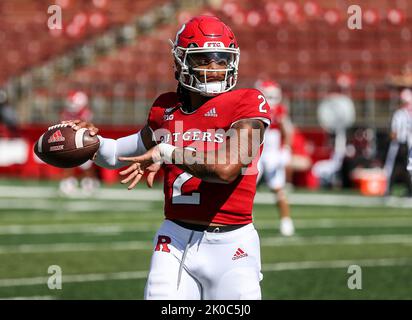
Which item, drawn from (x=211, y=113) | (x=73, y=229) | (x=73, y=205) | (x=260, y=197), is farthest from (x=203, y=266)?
(x=260, y=197)

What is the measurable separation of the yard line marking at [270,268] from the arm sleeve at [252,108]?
4087mm

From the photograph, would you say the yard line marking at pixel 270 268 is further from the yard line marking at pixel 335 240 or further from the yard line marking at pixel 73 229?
the yard line marking at pixel 73 229

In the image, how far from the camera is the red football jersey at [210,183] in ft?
15.1

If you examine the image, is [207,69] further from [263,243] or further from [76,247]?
[263,243]

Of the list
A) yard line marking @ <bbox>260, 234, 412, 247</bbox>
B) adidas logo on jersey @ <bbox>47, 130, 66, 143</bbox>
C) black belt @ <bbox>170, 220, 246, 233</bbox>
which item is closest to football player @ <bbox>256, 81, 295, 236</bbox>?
yard line marking @ <bbox>260, 234, 412, 247</bbox>

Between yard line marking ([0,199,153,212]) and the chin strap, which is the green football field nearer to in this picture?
yard line marking ([0,199,153,212])

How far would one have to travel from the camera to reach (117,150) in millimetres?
5074

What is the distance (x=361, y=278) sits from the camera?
8438 mm

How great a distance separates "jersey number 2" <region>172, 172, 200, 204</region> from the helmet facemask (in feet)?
1.32

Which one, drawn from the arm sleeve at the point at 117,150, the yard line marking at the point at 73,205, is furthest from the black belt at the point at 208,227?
the yard line marking at the point at 73,205

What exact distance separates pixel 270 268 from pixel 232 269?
15.3 feet

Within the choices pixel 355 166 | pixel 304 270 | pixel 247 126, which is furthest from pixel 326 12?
pixel 247 126

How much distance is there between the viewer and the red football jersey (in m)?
4.61

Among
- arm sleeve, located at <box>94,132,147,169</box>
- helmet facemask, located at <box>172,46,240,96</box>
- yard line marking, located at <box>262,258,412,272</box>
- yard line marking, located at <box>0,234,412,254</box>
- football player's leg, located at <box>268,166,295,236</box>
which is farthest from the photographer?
football player's leg, located at <box>268,166,295,236</box>
